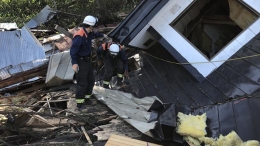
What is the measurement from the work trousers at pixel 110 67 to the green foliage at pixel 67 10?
6.20 metres

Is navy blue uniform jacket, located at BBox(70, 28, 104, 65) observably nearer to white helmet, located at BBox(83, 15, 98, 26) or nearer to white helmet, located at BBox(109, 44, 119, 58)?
white helmet, located at BBox(83, 15, 98, 26)

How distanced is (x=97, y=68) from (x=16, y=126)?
3508 millimetres

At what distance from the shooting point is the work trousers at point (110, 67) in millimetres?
7023

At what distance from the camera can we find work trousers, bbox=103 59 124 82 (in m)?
7.02

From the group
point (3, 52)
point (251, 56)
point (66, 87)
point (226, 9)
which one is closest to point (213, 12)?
point (226, 9)

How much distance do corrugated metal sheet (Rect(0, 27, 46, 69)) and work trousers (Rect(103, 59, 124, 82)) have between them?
235 cm

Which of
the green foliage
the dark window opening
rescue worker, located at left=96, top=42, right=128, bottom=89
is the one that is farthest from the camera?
the green foliage

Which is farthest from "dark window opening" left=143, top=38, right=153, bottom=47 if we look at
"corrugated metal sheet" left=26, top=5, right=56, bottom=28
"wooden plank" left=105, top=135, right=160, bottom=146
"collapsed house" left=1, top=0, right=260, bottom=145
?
"corrugated metal sheet" left=26, top=5, right=56, bottom=28

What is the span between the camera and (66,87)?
304 inches

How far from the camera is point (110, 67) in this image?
7.07 m

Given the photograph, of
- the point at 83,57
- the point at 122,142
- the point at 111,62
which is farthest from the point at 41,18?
the point at 122,142

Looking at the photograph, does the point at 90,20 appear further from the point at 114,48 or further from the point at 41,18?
the point at 41,18

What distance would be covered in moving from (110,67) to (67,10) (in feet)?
30.6

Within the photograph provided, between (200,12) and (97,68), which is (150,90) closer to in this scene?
(97,68)
